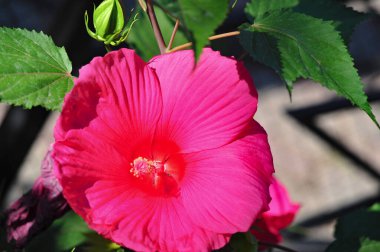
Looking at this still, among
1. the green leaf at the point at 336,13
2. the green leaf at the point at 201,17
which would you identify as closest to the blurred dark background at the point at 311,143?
the green leaf at the point at 336,13

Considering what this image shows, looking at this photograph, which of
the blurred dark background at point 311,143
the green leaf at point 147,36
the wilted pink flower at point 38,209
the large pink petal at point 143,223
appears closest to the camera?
the large pink petal at point 143,223

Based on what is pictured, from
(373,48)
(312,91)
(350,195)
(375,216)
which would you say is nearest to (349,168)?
(350,195)

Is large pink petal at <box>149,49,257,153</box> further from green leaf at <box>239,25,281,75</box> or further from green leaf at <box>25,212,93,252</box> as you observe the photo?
green leaf at <box>25,212,93,252</box>

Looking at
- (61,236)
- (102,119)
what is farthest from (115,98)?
(61,236)

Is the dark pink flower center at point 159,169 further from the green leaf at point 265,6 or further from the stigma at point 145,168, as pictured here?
the green leaf at point 265,6

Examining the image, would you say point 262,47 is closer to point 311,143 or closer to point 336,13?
point 336,13

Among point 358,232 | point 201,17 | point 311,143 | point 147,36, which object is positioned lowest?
point 311,143
